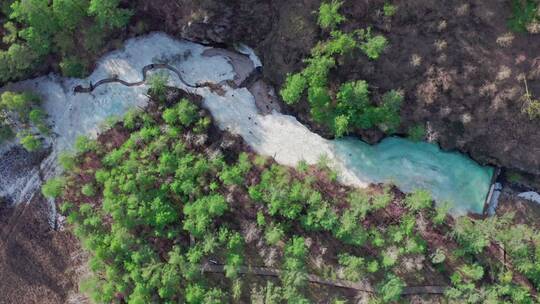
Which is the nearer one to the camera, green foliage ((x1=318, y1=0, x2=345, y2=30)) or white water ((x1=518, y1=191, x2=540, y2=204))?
green foliage ((x1=318, y1=0, x2=345, y2=30))

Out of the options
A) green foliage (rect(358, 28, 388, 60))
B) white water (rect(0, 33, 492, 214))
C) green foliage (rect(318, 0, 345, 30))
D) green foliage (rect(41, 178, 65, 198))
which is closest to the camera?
green foliage (rect(358, 28, 388, 60))

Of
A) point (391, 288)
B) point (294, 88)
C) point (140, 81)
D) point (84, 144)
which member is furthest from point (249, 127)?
point (391, 288)

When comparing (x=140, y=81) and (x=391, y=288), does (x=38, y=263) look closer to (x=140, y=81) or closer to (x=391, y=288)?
(x=140, y=81)

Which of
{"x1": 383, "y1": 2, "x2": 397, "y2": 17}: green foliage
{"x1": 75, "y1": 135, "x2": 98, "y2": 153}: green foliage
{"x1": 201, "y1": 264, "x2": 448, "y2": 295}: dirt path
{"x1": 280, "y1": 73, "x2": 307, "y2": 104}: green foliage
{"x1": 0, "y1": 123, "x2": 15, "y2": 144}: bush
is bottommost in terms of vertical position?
{"x1": 201, "y1": 264, "x2": 448, "y2": 295}: dirt path

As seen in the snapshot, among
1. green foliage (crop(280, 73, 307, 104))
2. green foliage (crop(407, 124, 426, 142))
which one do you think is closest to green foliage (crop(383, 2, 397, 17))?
green foliage (crop(280, 73, 307, 104))

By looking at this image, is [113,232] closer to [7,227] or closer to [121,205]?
[121,205]

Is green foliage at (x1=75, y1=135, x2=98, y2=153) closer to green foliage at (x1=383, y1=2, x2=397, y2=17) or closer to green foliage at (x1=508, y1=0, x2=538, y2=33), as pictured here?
green foliage at (x1=383, y1=2, x2=397, y2=17)

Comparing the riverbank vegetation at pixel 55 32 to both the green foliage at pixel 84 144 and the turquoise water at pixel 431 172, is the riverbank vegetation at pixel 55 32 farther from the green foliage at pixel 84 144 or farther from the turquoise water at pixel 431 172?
the turquoise water at pixel 431 172
